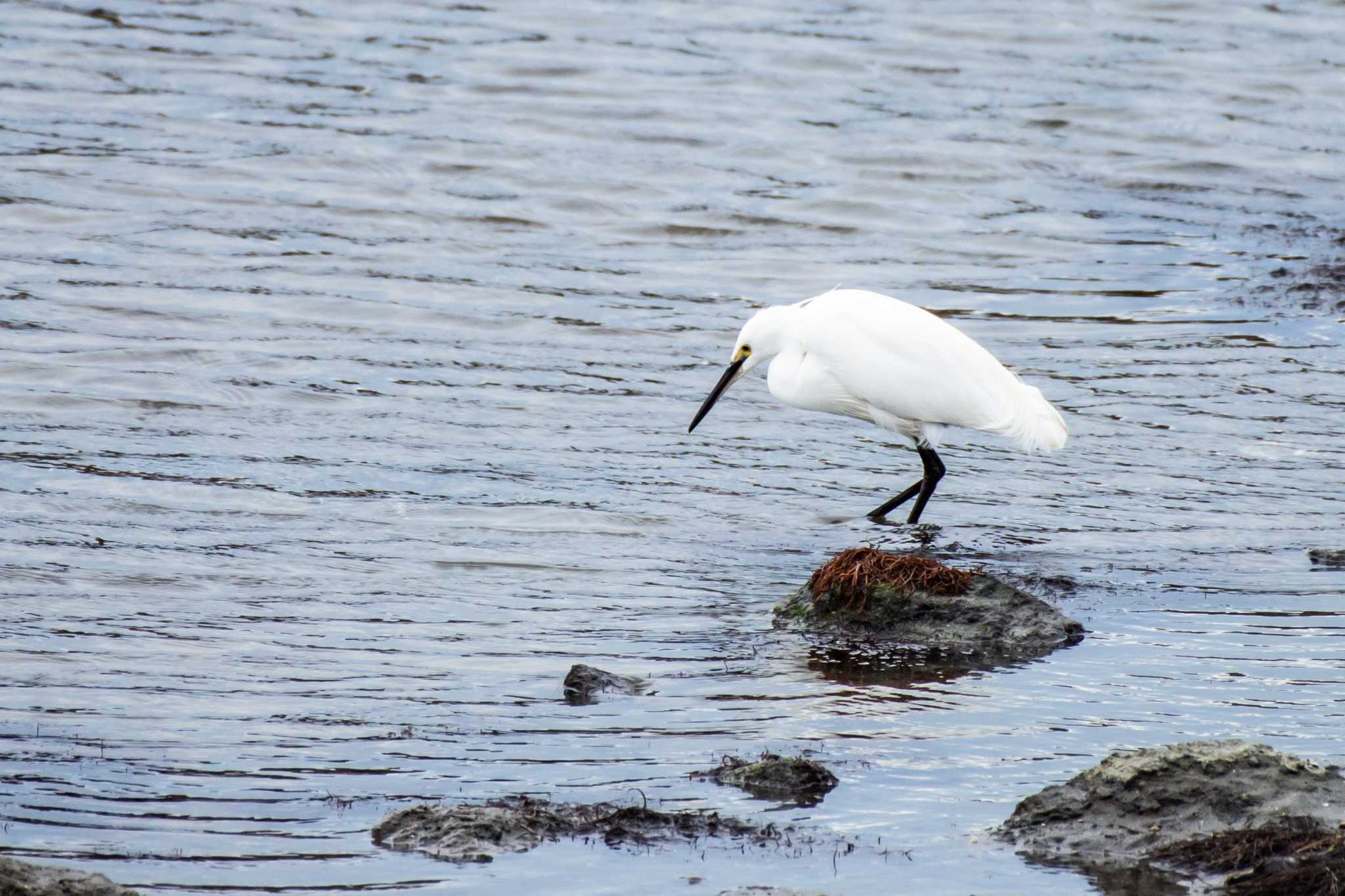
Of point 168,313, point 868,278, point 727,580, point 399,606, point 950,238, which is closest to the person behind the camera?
point 399,606

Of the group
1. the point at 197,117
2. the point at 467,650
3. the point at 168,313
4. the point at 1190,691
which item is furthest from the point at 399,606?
the point at 197,117

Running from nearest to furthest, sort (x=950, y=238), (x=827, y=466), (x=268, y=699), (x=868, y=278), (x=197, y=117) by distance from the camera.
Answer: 1. (x=268, y=699)
2. (x=827, y=466)
3. (x=868, y=278)
4. (x=950, y=238)
5. (x=197, y=117)

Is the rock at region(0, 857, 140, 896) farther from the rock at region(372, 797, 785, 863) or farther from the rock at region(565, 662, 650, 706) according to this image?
the rock at region(565, 662, 650, 706)

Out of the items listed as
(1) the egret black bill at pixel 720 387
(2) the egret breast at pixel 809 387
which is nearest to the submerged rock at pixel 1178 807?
(2) the egret breast at pixel 809 387

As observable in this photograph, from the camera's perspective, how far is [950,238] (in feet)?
40.2

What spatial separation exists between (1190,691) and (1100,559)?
158 cm

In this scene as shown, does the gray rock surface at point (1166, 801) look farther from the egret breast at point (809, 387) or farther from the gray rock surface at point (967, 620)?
the egret breast at point (809, 387)

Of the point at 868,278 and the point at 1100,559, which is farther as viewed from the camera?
the point at 868,278

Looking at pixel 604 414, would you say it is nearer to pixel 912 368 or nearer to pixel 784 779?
pixel 912 368

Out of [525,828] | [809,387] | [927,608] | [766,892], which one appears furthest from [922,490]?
[766,892]

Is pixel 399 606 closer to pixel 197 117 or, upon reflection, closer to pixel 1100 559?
pixel 1100 559

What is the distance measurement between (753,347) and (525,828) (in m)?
4.33

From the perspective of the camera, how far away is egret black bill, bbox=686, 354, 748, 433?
8367 millimetres

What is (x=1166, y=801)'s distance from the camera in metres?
4.21
